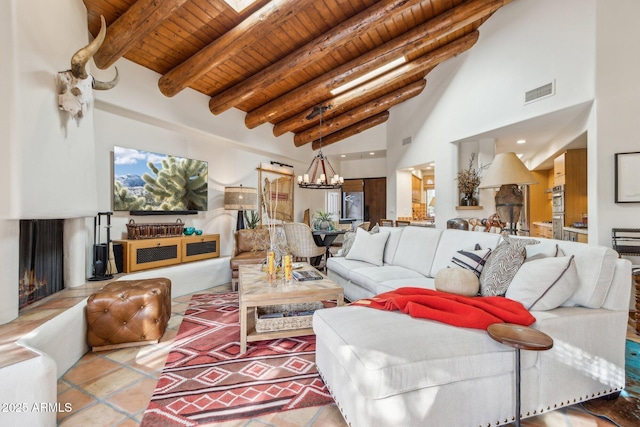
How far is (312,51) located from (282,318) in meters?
3.55

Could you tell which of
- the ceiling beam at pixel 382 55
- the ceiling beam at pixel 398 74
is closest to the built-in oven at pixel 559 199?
the ceiling beam at pixel 398 74

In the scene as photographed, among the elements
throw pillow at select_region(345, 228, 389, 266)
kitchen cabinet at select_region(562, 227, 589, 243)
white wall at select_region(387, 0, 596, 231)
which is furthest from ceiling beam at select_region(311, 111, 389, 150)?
kitchen cabinet at select_region(562, 227, 589, 243)

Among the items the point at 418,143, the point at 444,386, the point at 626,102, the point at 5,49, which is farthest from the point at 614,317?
the point at 418,143

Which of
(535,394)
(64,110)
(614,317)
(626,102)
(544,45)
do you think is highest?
(544,45)

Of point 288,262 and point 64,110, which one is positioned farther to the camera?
point 288,262

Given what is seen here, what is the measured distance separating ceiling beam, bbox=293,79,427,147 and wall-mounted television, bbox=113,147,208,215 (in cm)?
327

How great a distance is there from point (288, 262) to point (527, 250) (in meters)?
1.92

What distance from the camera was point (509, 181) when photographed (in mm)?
2625

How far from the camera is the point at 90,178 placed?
9.89ft

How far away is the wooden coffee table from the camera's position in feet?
7.92

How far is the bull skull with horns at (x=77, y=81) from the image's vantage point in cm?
239

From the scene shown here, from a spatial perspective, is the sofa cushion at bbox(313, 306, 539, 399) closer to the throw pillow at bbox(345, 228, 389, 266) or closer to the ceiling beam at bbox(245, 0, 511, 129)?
the throw pillow at bbox(345, 228, 389, 266)

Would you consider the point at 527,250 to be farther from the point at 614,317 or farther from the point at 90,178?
the point at 90,178

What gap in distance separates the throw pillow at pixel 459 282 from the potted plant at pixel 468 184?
12.5 feet
